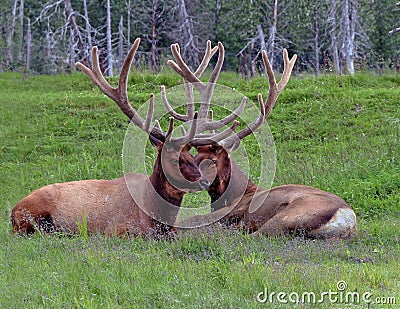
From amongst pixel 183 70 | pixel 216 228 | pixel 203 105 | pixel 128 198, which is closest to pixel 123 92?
pixel 183 70

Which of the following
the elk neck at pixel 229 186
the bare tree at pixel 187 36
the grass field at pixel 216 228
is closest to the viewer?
the grass field at pixel 216 228

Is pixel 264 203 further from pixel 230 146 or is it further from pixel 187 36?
pixel 187 36

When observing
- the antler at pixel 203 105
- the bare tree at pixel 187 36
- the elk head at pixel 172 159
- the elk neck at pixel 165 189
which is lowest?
the elk neck at pixel 165 189

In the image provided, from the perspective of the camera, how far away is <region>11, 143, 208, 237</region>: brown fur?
7895mm

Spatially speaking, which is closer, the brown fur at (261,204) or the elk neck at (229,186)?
the brown fur at (261,204)

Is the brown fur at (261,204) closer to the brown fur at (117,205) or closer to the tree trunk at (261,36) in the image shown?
the brown fur at (117,205)

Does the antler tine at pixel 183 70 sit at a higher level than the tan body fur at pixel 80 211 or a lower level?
higher

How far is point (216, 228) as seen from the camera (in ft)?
25.3

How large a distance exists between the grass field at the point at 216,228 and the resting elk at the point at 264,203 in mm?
335

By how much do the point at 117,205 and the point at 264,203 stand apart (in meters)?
1.74

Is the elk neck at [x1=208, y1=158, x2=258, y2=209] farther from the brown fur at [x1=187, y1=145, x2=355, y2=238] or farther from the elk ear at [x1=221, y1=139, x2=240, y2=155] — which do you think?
the elk ear at [x1=221, y1=139, x2=240, y2=155]

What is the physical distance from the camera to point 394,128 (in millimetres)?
13359

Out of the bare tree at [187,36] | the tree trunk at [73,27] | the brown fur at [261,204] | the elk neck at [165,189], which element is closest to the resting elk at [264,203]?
the brown fur at [261,204]

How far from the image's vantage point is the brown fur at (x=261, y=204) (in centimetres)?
771
